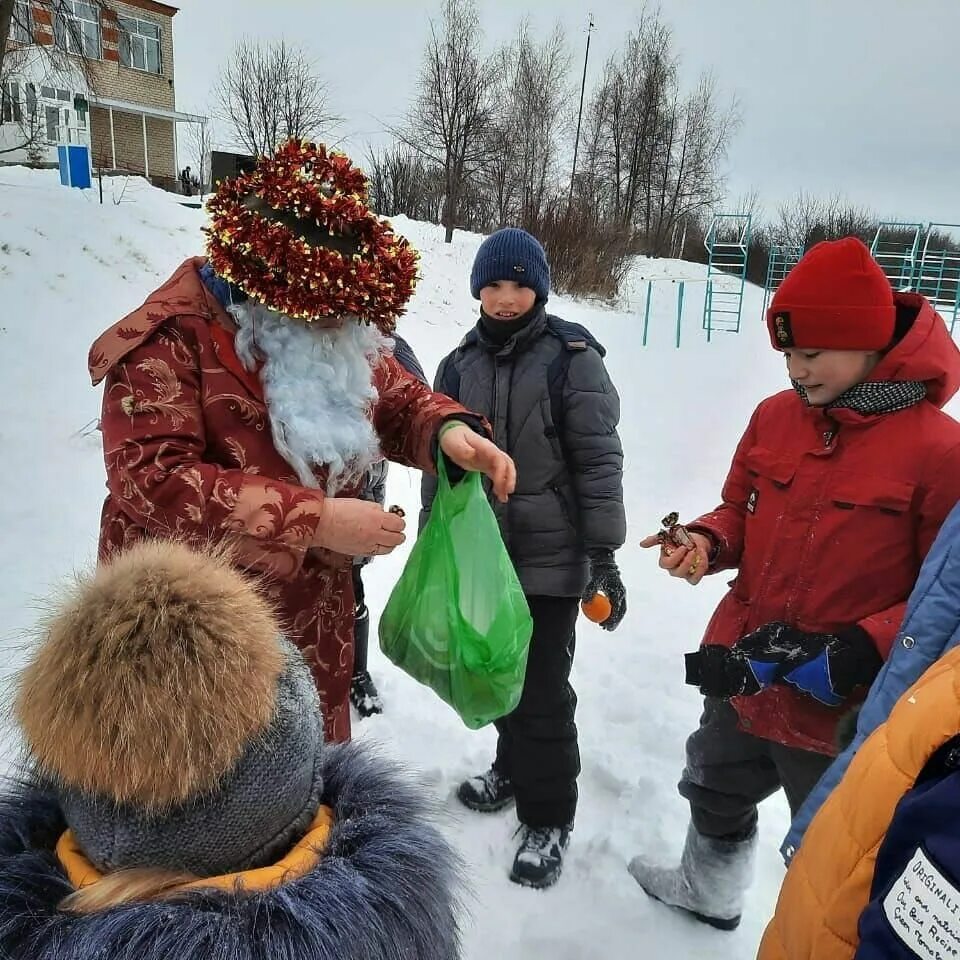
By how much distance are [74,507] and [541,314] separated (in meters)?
3.88

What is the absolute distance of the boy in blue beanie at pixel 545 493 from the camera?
230cm

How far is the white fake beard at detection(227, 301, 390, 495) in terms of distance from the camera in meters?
1.50

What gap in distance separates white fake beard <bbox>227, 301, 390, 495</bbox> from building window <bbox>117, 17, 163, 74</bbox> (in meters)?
28.5

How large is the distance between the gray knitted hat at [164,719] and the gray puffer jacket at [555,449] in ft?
4.62

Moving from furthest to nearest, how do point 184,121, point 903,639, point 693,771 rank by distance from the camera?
point 184,121 < point 693,771 < point 903,639

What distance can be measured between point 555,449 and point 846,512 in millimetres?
887

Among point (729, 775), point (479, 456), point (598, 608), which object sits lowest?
point (729, 775)

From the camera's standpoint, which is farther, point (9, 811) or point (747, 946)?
point (747, 946)

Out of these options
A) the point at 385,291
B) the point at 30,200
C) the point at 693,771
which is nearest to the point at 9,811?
the point at 385,291

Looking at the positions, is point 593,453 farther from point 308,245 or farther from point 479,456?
point 308,245

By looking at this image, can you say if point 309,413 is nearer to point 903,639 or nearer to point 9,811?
point 9,811

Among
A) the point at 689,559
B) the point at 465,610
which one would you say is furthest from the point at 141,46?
the point at 689,559

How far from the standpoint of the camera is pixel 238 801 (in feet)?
3.04

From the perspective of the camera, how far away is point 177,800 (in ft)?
2.91
